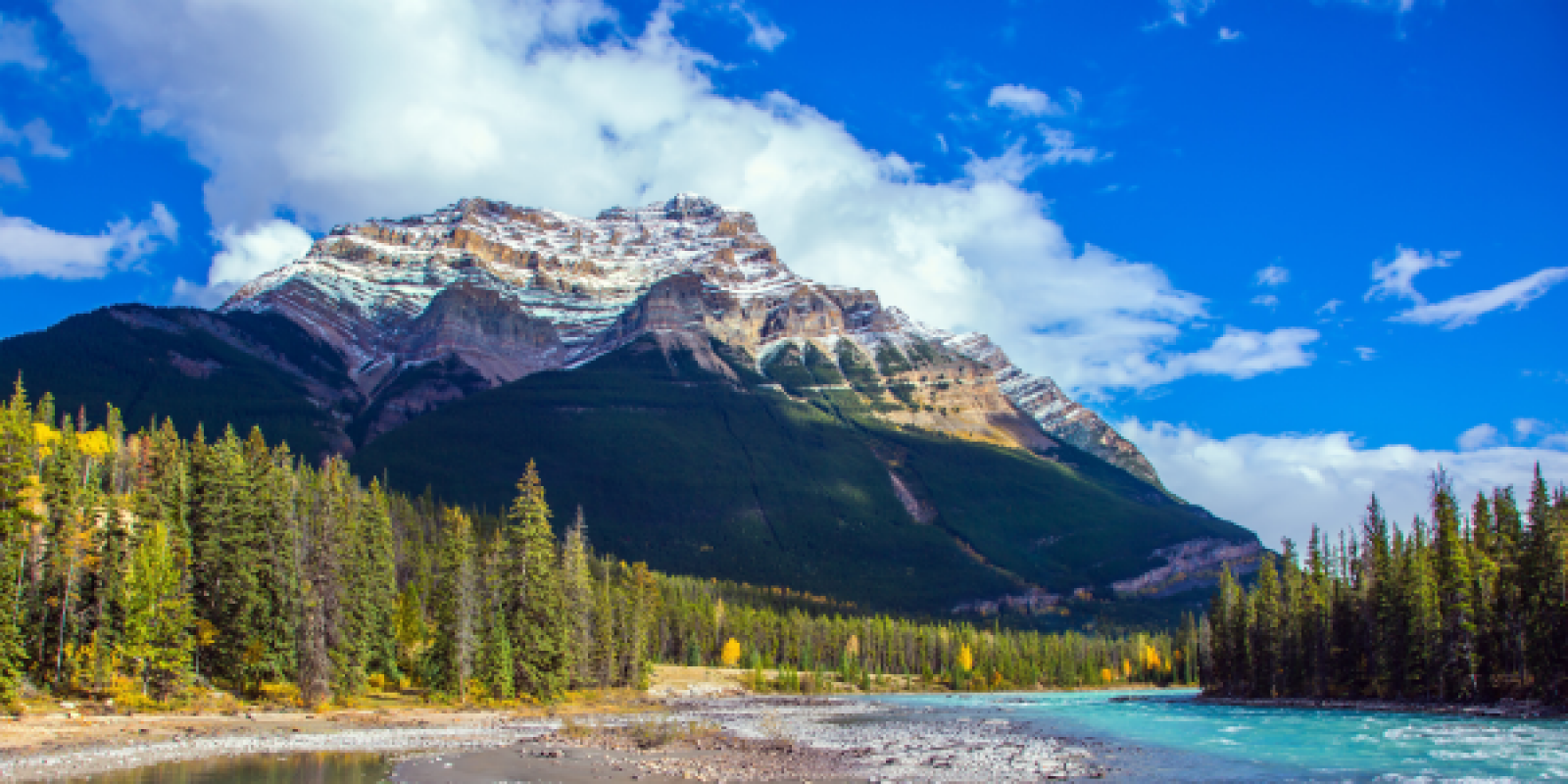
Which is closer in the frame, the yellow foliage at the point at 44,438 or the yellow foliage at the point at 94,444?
the yellow foliage at the point at 44,438

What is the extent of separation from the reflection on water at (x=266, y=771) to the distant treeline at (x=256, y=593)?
52.2ft

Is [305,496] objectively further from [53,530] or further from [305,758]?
[305,758]

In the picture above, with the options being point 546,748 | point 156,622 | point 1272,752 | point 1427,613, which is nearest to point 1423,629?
point 1427,613

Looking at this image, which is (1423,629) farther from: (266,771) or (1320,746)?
(266,771)

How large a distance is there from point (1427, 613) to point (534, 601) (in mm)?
68527

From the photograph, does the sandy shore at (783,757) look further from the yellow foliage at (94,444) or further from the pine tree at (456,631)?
the yellow foliage at (94,444)

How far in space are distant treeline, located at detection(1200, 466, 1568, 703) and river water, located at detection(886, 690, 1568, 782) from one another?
7017 mm

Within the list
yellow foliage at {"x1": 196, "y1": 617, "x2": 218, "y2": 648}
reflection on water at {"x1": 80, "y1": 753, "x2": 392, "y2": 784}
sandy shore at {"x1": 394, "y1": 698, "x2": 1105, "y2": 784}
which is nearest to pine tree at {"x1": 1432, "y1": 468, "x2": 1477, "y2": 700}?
sandy shore at {"x1": 394, "y1": 698, "x2": 1105, "y2": 784}

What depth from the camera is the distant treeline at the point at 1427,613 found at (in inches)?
2771

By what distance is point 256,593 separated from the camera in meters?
59.2

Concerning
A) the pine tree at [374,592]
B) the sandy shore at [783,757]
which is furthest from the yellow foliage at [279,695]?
the sandy shore at [783,757]

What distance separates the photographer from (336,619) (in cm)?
6056

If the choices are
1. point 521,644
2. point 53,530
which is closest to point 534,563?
point 521,644

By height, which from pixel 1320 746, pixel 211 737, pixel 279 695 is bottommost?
pixel 1320 746
